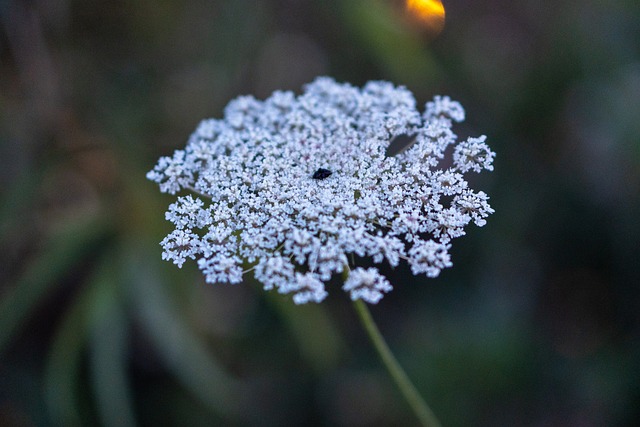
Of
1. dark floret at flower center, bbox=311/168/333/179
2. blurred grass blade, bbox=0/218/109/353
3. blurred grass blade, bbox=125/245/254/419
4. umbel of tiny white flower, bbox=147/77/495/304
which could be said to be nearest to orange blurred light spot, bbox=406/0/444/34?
umbel of tiny white flower, bbox=147/77/495/304

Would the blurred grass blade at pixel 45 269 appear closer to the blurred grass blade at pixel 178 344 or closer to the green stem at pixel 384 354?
the blurred grass blade at pixel 178 344

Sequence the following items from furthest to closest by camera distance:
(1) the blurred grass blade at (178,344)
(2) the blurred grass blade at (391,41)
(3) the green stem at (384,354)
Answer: (2) the blurred grass blade at (391,41), (1) the blurred grass blade at (178,344), (3) the green stem at (384,354)

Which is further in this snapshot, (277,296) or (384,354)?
(277,296)

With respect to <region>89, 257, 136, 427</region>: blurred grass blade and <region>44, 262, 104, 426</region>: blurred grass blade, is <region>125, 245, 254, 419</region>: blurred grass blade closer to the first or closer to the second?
<region>89, 257, 136, 427</region>: blurred grass blade

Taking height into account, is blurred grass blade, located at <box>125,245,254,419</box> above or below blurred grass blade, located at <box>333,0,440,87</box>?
below

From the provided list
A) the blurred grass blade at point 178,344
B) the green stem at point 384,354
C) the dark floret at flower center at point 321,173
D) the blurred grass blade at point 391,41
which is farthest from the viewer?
the blurred grass blade at point 391,41

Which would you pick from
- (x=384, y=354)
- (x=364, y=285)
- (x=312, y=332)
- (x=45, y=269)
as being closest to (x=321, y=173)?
(x=364, y=285)

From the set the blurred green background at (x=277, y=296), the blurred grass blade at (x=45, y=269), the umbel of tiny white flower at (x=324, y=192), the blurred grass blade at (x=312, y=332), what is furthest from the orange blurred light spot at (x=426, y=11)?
the blurred grass blade at (x=45, y=269)

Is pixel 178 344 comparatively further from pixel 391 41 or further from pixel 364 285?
pixel 391 41
